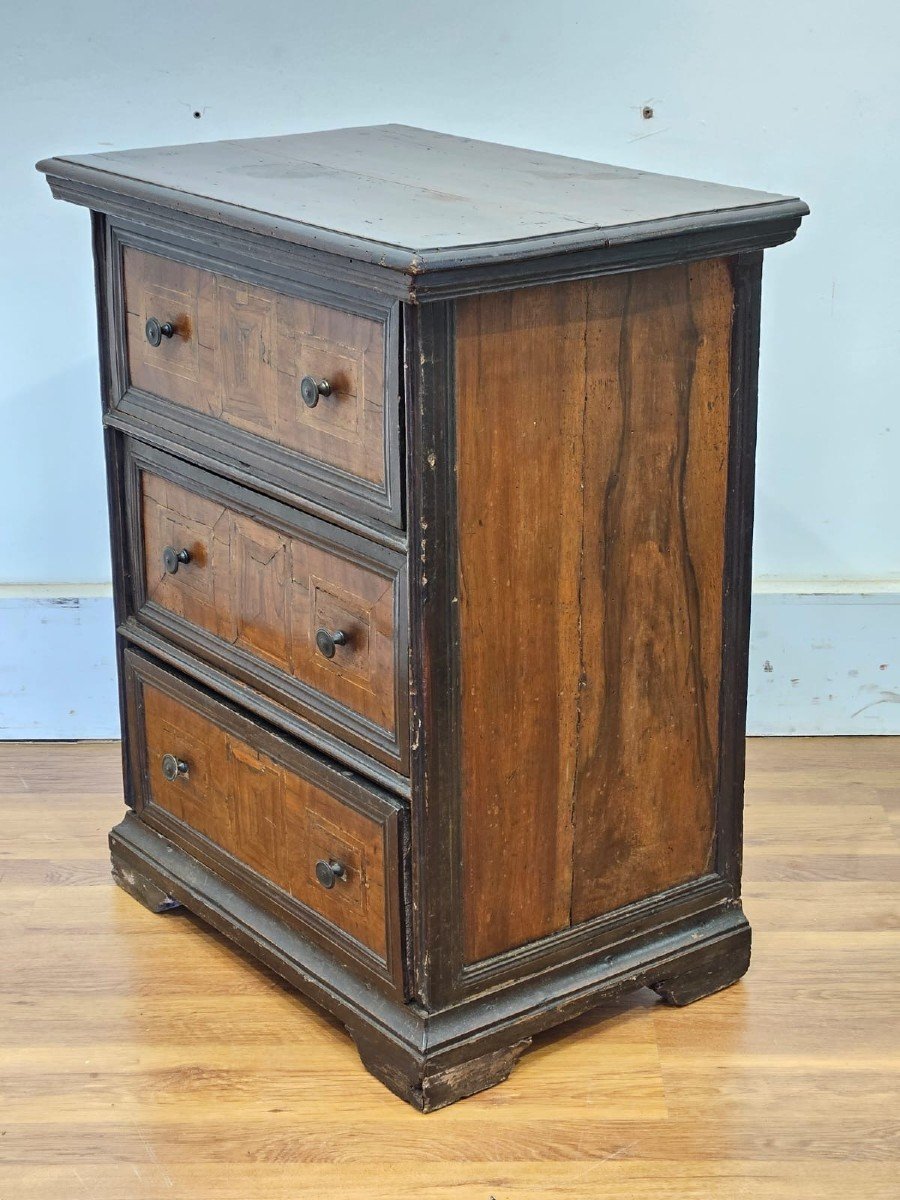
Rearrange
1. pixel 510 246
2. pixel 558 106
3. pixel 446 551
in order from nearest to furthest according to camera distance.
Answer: pixel 510 246
pixel 446 551
pixel 558 106

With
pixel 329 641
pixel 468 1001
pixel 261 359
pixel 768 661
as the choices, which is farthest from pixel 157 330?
pixel 768 661

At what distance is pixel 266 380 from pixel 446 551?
1.06ft

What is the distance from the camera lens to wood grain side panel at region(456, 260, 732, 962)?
5.98 feet

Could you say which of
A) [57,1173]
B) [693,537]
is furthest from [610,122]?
[57,1173]

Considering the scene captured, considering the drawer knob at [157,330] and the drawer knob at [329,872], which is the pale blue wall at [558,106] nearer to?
the drawer knob at [157,330]

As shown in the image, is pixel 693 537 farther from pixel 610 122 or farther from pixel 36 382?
pixel 36 382

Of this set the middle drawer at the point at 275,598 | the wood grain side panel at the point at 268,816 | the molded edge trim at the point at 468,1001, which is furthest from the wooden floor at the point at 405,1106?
the middle drawer at the point at 275,598

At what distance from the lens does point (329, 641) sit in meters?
1.95

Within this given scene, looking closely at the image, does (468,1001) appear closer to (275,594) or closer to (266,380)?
(275,594)

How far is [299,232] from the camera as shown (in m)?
1.79

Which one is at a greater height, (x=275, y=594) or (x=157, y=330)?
(x=157, y=330)

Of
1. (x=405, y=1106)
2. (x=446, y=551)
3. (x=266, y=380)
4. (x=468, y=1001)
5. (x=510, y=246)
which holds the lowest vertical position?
(x=405, y=1106)

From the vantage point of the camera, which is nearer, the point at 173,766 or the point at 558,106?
the point at 173,766

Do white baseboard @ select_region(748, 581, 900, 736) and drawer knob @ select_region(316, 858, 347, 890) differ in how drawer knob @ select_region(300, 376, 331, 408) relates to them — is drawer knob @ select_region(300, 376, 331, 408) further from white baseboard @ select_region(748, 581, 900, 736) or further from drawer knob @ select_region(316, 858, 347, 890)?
white baseboard @ select_region(748, 581, 900, 736)
